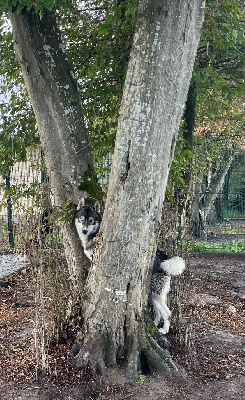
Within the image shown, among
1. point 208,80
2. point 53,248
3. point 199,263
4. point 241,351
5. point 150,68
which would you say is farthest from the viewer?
point 199,263

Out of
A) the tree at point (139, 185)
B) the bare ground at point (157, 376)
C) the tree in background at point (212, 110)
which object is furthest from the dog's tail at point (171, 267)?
the tree in background at point (212, 110)

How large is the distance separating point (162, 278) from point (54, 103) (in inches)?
90.0

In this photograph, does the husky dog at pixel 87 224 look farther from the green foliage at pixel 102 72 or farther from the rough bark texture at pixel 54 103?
the green foliage at pixel 102 72

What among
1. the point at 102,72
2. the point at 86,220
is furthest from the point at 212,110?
the point at 86,220

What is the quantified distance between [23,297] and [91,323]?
12.1ft

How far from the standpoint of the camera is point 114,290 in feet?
15.7

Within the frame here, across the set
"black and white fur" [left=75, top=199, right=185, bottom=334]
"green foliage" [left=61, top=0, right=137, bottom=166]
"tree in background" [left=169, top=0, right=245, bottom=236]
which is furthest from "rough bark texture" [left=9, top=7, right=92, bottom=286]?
"tree in background" [left=169, top=0, right=245, bottom=236]

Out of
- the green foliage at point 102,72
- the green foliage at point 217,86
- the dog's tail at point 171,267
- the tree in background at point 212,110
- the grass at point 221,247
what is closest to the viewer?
the dog's tail at point 171,267

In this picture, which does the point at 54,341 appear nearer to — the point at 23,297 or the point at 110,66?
the point at 23,297

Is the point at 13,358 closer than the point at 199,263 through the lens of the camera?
Yes

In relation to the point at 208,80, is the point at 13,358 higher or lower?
lower

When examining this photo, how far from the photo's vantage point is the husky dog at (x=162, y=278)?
539 centimetres

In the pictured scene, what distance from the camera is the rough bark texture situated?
17.9 ft

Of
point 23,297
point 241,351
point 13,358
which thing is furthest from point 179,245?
point 23,297
